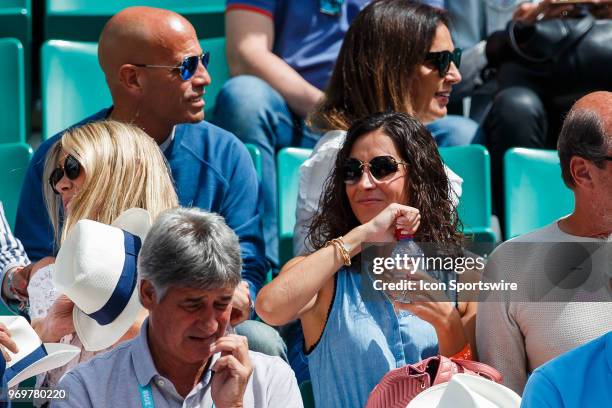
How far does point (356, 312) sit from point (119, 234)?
0.71 m

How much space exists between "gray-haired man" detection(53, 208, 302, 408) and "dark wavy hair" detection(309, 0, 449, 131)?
1.50 meters

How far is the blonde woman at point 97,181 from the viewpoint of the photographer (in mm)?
3312

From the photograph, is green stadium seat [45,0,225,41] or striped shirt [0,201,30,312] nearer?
striped shirt [0,201,30,312]

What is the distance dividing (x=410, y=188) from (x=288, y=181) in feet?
3.19

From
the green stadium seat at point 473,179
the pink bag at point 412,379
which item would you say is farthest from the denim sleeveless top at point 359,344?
the green stadium seat at point 473,179

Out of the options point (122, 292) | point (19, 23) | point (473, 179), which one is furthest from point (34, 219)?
point (19, 23)

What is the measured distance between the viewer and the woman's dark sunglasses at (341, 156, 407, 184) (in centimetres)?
356

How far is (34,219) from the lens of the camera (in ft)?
12.9

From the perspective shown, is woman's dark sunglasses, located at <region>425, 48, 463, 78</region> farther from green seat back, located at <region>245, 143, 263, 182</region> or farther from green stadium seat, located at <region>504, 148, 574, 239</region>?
green seat back, located at <region>245, 143, 263, 182</region>

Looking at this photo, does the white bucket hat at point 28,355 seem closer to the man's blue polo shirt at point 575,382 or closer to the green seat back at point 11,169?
the man's blue polo shirt at point 575,382

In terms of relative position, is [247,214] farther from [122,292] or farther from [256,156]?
[122,292]

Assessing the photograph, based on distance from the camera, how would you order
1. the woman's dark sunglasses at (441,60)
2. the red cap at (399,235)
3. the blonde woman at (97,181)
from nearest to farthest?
the blonde woman at (97,181)
the red cap at (399,235)
the woman's dark sunglasses at (441,60)

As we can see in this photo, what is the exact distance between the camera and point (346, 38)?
432cm

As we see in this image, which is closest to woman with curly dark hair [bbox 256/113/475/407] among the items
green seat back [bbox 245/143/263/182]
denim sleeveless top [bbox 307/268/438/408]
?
denim sleeveless top [bbox 307/268/438/408]
